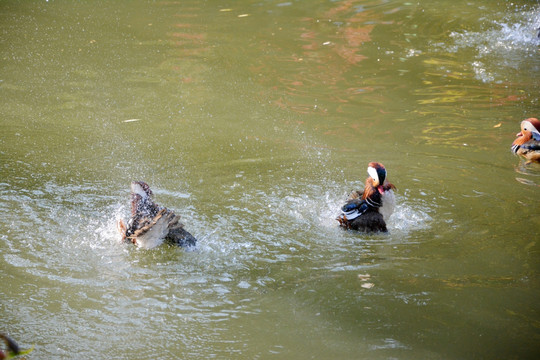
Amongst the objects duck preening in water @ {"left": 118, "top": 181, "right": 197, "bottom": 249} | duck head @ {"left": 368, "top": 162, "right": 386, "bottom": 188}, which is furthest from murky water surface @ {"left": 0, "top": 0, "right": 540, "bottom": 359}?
duck head @ {"left": 368, "top": 162, "right": 386, "bottom": 188}

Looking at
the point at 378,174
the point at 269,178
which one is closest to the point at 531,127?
the point at 378,174

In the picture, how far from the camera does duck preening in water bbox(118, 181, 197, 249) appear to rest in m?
5.44

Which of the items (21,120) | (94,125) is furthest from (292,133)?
(21,120)

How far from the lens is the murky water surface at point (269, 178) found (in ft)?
15.4

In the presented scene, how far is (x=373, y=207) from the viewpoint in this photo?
610 centimetres

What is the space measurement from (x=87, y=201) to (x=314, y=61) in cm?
579

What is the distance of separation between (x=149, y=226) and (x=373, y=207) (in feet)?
7.38

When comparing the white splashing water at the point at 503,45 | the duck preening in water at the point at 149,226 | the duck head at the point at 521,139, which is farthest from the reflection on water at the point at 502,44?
the duck preening in water at the point at 149,226

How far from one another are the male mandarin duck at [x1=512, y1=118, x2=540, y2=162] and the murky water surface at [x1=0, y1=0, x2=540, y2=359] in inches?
5.8

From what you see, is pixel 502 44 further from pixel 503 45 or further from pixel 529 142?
pixel 529 142

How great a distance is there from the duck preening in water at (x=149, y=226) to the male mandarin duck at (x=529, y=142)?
14.7 ft

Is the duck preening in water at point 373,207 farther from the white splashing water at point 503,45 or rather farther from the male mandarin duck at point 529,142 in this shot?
the white splashing water at point 503,45

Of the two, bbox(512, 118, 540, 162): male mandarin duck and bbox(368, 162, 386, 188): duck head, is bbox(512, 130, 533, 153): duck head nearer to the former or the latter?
bbox(512, 118, 540, 162): male mandarin duck

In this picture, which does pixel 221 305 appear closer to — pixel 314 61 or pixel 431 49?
pixel 314 61
